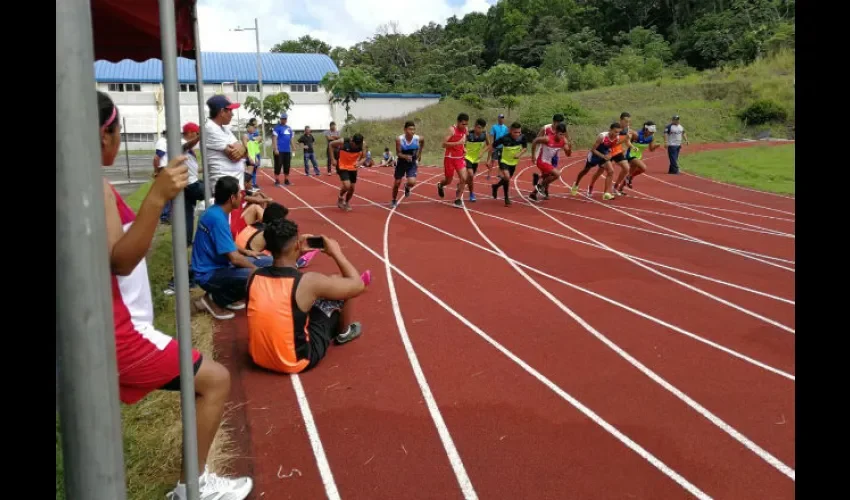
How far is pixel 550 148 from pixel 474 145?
1.60 meters

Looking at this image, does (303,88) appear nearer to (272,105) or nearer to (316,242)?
(272,105)

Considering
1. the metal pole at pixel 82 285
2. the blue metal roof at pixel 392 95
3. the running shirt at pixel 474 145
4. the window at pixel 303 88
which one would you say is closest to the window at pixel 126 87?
the window at pixel 303 88

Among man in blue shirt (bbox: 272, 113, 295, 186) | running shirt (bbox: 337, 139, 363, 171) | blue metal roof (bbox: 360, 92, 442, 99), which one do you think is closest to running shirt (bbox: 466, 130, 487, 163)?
running shirt (bbox: 337, 139, 363, 171)

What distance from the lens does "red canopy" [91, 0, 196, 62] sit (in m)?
4.80

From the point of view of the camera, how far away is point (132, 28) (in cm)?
542

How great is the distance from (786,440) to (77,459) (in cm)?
383

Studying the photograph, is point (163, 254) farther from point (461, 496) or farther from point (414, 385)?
point (461, 496)

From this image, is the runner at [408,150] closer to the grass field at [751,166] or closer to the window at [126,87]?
the grass field at [751,166]

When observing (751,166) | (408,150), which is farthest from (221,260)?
(751,166)

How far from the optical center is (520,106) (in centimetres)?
3306

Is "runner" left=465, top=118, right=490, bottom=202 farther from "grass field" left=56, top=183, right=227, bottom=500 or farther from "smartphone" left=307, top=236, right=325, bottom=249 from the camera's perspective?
"grass field" left=56, top=183, right=227, bottom=500

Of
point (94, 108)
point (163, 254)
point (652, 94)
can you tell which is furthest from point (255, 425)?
point (652, 94)

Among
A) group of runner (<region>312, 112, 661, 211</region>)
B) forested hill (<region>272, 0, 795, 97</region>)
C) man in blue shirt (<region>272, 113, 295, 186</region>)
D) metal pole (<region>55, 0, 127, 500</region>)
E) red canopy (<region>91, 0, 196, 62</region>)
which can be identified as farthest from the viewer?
forested hill (<region>272, 0, 795, 97</region>)

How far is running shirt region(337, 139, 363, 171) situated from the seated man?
669 cm
